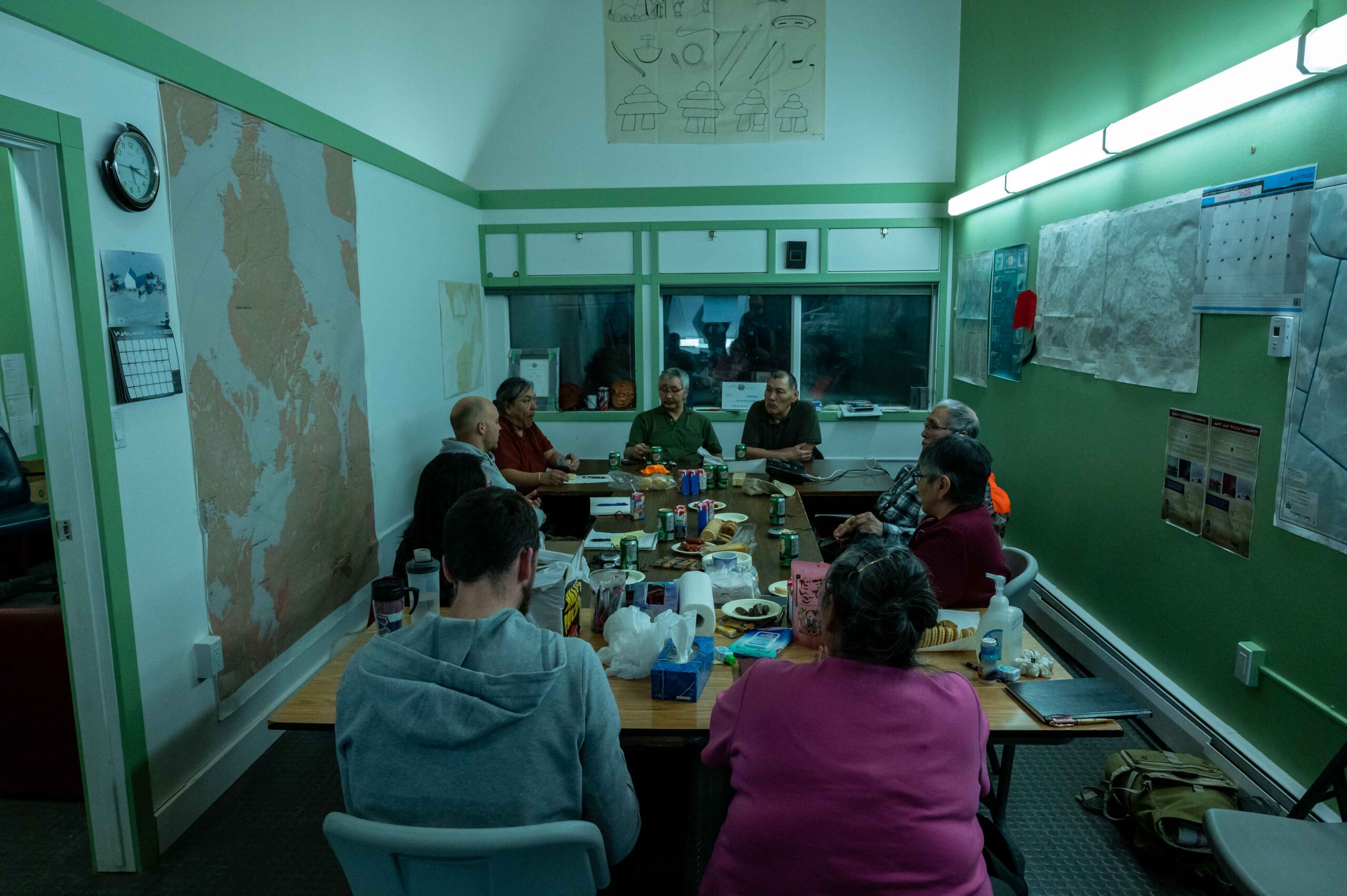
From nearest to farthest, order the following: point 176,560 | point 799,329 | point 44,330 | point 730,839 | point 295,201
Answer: point 730,839 → point 44,330 → point 176,560 → point 295,201 → point 799,329

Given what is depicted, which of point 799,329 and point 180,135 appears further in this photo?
point 799,329

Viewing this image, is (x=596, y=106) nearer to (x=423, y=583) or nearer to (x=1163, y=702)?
(x=423, y=583)

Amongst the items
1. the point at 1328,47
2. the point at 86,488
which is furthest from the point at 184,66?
the point at 1328,47

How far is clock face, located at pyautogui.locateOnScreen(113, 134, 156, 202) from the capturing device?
97.1 inches

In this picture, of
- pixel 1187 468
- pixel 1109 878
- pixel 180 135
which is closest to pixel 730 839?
pixel 1109 878

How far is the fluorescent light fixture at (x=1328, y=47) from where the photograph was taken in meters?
2.17

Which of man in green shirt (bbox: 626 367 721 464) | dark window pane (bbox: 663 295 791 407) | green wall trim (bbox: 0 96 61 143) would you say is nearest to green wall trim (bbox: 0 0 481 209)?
green wall trim (bbox: 0 96 61 143)

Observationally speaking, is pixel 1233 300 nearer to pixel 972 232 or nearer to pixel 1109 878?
pixel 1109 878

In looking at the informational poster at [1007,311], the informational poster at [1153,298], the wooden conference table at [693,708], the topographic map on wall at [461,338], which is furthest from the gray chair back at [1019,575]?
the topographic map on wall at [461,338]

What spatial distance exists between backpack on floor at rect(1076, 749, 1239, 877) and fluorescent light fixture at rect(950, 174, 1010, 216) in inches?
128

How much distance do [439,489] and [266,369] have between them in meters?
0.91

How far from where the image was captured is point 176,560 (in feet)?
9.07

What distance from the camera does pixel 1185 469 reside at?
314 cm

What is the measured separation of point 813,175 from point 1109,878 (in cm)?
496
